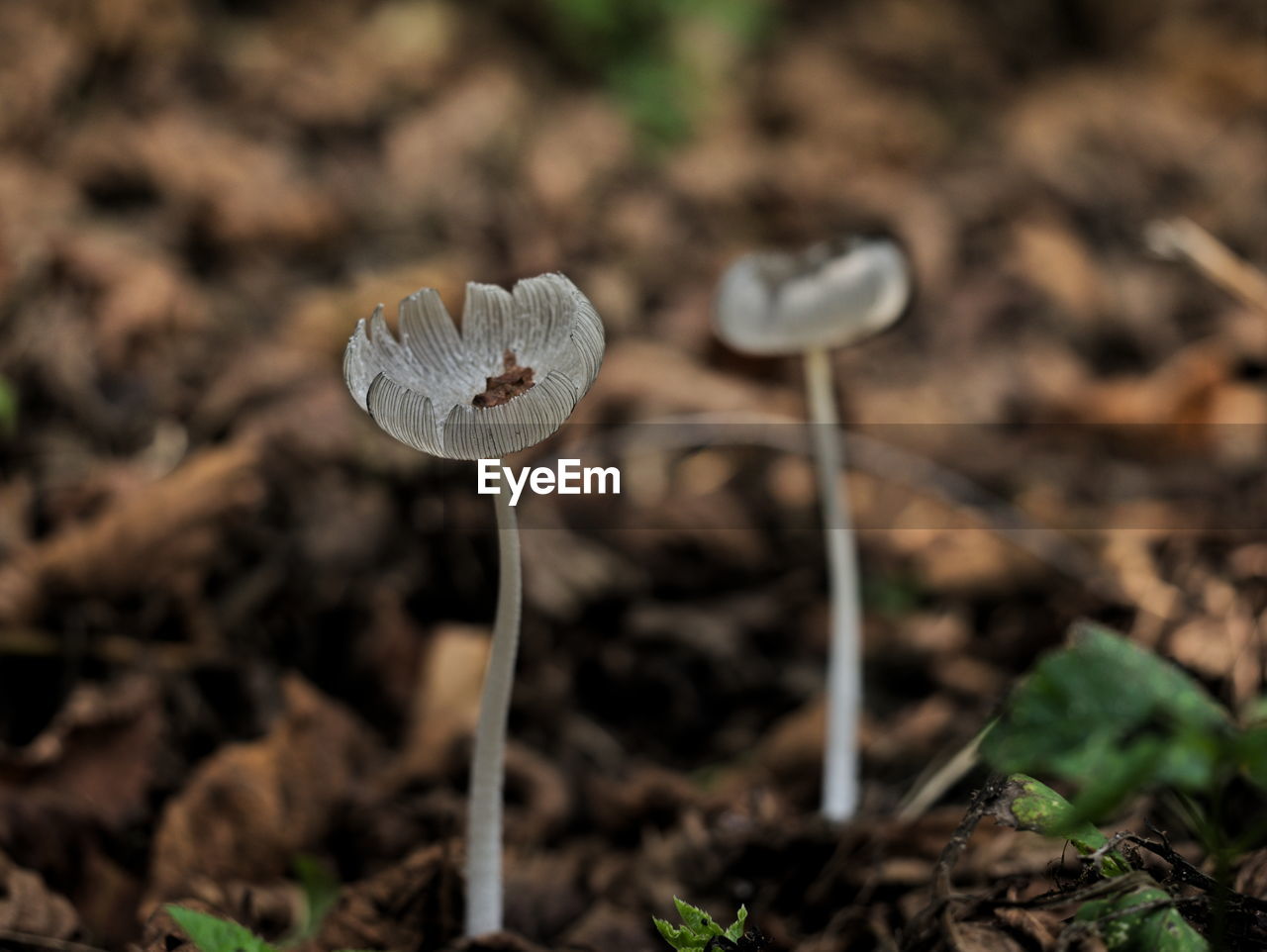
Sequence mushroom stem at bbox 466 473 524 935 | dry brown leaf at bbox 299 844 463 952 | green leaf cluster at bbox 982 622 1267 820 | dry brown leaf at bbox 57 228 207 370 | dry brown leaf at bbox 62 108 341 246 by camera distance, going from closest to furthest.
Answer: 1. green leaf cluster at bbox 982 622 1267 820
2. mushroom stem at bbox 466 473 524 935
3. dry brown leaf at bbox 299 844 463 952
4. dry brown leaf at bbox 57 228 207 370
5. dry brown leaf at bbox 62 108 341 246

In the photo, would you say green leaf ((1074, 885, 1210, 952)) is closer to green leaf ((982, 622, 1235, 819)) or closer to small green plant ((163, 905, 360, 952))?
green leaf ((982, 622, 1235, 819))

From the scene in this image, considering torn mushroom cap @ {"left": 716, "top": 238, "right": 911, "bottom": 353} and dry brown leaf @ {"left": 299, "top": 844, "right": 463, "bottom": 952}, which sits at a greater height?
torn mushroom cap @ {"left": 716, "top": 238, "right": 911, "bottom": 353}

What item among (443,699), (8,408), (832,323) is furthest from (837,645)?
(8,408)

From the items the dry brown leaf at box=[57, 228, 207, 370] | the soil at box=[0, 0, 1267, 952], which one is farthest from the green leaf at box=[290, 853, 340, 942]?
the dry brown leaf at box=[57, 228, 207, 370]

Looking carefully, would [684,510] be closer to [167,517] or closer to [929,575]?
[929,575]

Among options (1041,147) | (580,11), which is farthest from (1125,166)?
(580,11)

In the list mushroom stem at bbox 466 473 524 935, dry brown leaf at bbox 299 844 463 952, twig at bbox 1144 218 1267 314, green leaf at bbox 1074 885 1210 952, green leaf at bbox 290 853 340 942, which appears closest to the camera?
green leaf at bbox 1074 885 1210 952
